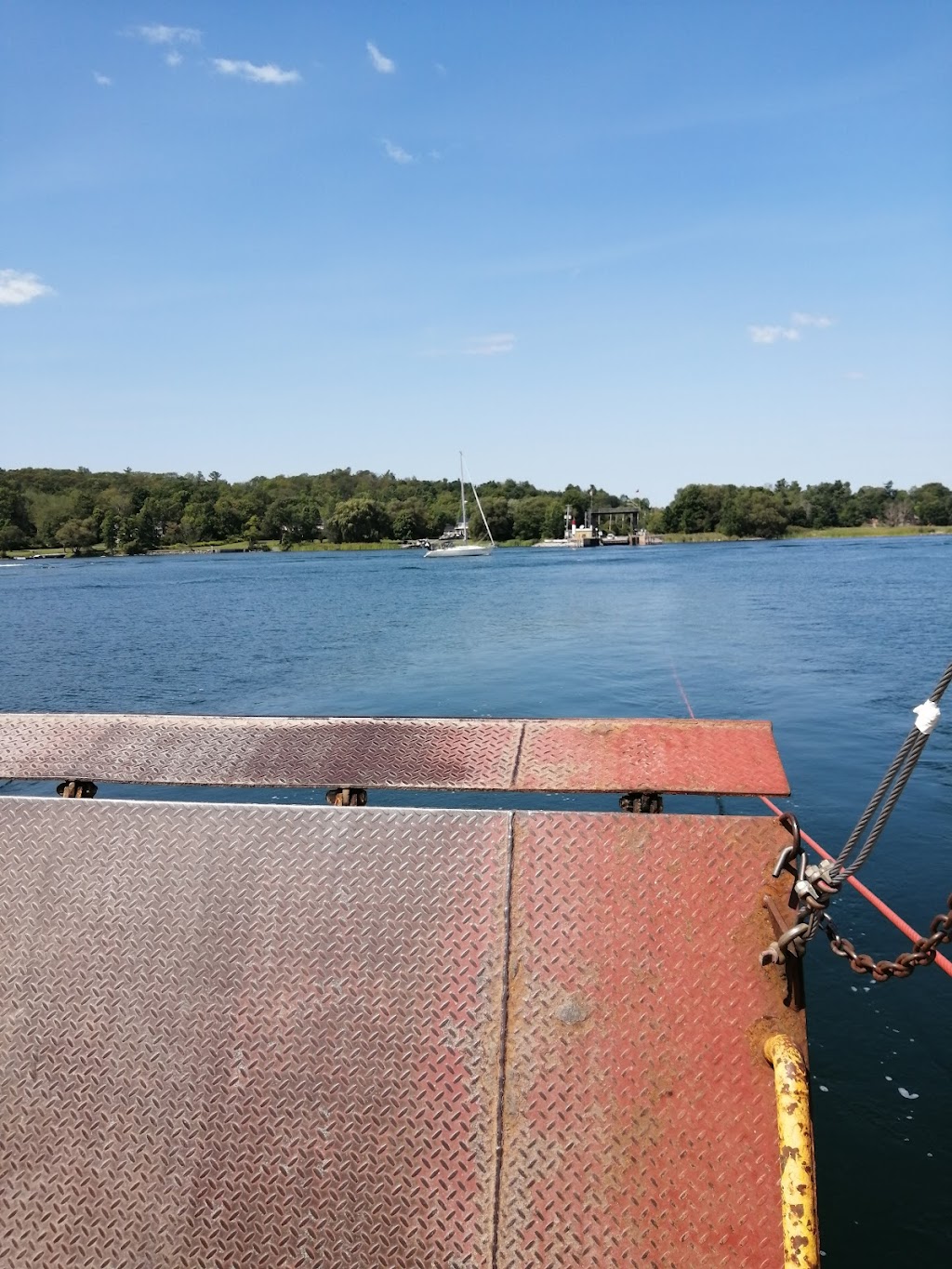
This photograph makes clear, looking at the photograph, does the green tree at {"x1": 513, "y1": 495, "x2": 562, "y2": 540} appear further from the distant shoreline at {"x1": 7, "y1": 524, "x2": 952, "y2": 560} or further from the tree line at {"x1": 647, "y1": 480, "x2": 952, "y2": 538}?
the tree line at {"x1": 647, "y1": 480, "x2": 952, "y2": 538}

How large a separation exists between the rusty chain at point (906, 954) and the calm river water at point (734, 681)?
376 millimetres

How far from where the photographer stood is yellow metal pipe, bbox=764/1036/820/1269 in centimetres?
212

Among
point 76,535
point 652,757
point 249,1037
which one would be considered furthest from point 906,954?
point 76,535

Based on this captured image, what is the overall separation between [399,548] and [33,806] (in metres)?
141

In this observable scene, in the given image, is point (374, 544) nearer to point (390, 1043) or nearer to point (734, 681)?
point (734, 681)

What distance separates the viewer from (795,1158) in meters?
2.22

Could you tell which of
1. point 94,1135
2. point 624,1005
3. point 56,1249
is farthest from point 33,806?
point 624,1005

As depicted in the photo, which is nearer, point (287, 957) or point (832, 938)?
point (832, 938)

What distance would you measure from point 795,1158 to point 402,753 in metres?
2.15

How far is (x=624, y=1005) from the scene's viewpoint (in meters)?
2.63

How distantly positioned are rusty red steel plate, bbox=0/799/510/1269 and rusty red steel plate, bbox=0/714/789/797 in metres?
0.52

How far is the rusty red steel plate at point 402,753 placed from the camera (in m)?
3.46

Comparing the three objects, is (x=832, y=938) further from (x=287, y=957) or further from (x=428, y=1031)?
(x=287, y=957)

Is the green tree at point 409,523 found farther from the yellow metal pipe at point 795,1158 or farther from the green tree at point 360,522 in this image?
the yellow metal pipe at point 795,1158
